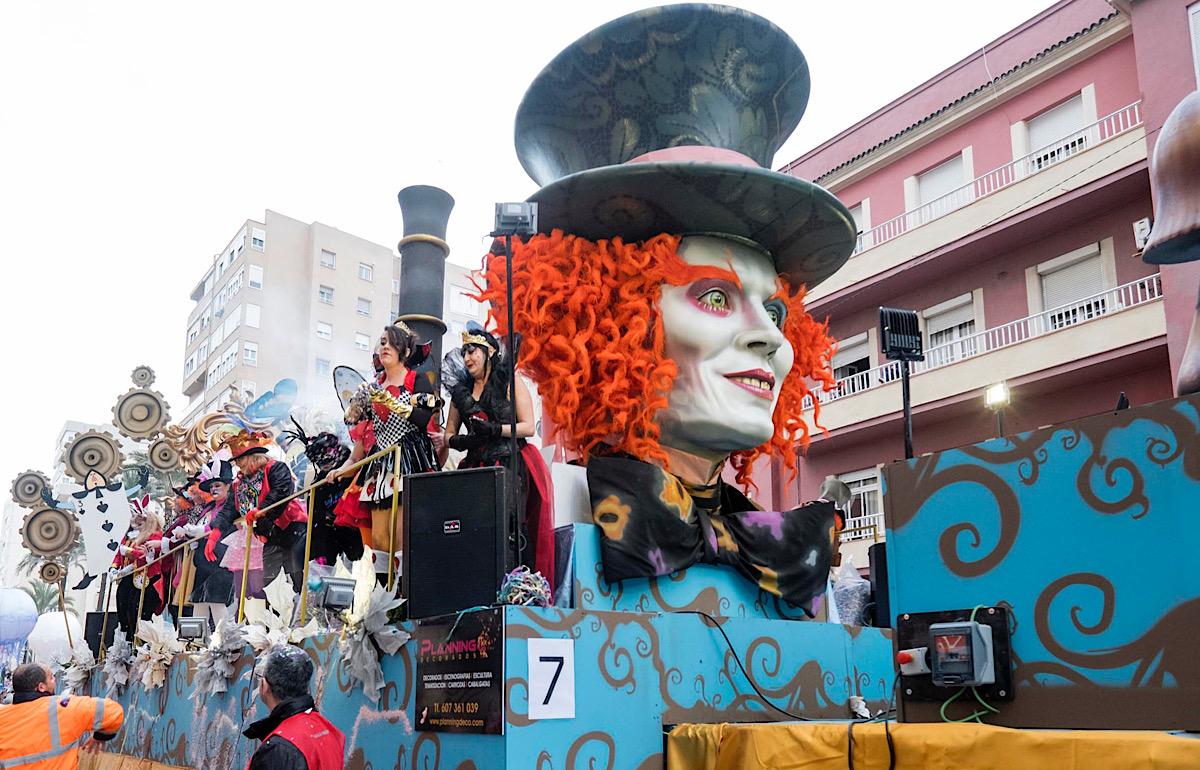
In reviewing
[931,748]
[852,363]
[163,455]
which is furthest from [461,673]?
[852,363]

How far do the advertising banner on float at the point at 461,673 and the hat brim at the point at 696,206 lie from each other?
101 inches

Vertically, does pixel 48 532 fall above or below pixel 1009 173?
below

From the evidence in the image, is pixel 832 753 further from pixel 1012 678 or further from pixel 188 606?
pixel 188 606

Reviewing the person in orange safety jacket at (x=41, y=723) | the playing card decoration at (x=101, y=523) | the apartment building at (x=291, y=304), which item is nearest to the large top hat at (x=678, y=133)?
the person in orange safety jacket at (x=41, y=723)

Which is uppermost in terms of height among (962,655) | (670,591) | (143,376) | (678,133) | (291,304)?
(291,304)

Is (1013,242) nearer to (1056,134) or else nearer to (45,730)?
(1056,134)

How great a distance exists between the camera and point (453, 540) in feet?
16.8

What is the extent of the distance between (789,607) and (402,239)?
4.87 meters

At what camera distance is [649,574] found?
5.58 m

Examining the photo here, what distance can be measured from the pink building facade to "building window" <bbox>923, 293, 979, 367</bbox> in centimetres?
3

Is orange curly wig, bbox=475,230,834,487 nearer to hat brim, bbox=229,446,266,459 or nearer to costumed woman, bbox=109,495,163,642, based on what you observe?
hat brim, bbox=229,446,266,459

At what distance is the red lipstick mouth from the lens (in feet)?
20.0

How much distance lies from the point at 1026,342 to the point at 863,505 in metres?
3.91

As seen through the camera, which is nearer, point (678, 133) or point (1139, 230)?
point (678, 133)
